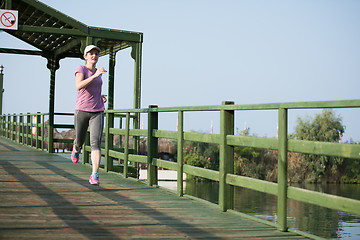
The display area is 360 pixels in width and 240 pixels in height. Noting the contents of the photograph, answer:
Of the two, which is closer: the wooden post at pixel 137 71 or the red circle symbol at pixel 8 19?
the red circle symbol at pixel 8 19

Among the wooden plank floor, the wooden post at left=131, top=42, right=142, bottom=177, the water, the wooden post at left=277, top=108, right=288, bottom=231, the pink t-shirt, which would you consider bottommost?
the water

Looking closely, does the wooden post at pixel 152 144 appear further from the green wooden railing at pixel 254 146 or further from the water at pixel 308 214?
the water at pixel 308 214

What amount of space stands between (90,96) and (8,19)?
6.81 meters

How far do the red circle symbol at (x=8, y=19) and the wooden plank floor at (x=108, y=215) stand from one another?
576 centimetres

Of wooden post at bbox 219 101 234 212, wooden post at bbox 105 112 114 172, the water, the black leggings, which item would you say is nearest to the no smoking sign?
wooden post at bbox 105 112 114 172

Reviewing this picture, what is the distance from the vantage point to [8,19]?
13.2 metres

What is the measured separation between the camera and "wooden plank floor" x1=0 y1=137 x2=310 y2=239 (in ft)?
15.5

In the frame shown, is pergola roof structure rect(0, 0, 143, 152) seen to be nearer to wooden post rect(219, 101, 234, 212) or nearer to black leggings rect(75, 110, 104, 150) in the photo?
black leggings rect(75, 110, 104, 150)

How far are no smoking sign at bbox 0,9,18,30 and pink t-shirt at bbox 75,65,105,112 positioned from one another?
21.5ft

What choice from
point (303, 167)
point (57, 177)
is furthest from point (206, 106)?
point (303, 167)

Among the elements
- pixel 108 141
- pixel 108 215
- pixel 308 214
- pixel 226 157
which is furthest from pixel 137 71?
pixel 308 214

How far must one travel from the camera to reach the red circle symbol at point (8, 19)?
43.2ft

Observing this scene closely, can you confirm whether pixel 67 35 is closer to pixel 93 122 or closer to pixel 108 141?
pixel 108 141

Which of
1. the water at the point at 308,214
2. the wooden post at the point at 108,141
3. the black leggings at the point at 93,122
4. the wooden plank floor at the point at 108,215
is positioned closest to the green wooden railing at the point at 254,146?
the wooden plank floor at the point at 108,215
